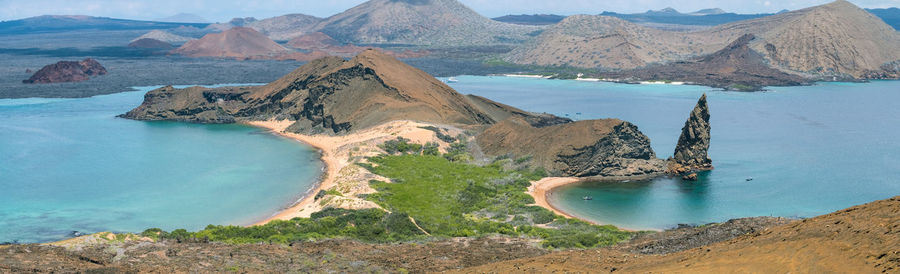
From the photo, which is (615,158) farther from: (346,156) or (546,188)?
(346,156)

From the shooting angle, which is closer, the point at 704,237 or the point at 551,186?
the point at 704,237

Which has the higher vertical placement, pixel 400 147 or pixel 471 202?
pixel 400 147

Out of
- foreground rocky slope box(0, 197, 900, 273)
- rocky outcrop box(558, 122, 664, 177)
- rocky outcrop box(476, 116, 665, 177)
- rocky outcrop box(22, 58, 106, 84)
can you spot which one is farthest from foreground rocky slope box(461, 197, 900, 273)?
rocky outcrop box(22, 58, 106, 84)

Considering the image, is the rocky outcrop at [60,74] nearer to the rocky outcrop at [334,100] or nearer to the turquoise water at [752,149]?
the rocky outcrop at [334,100]

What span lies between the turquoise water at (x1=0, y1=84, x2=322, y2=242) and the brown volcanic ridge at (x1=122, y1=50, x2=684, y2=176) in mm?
7431

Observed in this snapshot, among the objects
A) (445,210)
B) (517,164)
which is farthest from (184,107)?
(445,210)

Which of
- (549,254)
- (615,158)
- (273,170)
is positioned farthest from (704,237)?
(273,170)

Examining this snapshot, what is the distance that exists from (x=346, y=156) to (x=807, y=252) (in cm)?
6329

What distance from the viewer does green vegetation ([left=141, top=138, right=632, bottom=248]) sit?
48.4 m

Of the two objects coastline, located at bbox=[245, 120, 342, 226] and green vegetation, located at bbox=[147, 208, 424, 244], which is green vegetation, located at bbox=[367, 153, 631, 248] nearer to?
green vegetation, located at bbox=[147, 208, 424, 244]

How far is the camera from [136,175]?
78.4 metres

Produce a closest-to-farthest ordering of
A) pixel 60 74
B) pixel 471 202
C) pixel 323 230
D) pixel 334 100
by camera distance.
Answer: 1. pixel 323 230
2. pixel 471 202
3. pixel 334 100
4. pixel 60 74

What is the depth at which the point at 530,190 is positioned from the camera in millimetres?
69188

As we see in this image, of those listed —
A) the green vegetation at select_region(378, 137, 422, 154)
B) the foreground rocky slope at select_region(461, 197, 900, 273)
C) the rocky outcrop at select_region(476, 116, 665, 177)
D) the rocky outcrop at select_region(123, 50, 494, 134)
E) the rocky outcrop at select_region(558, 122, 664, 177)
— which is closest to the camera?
the foreground rocky slope at select_region(461, 197, 900, 273)
